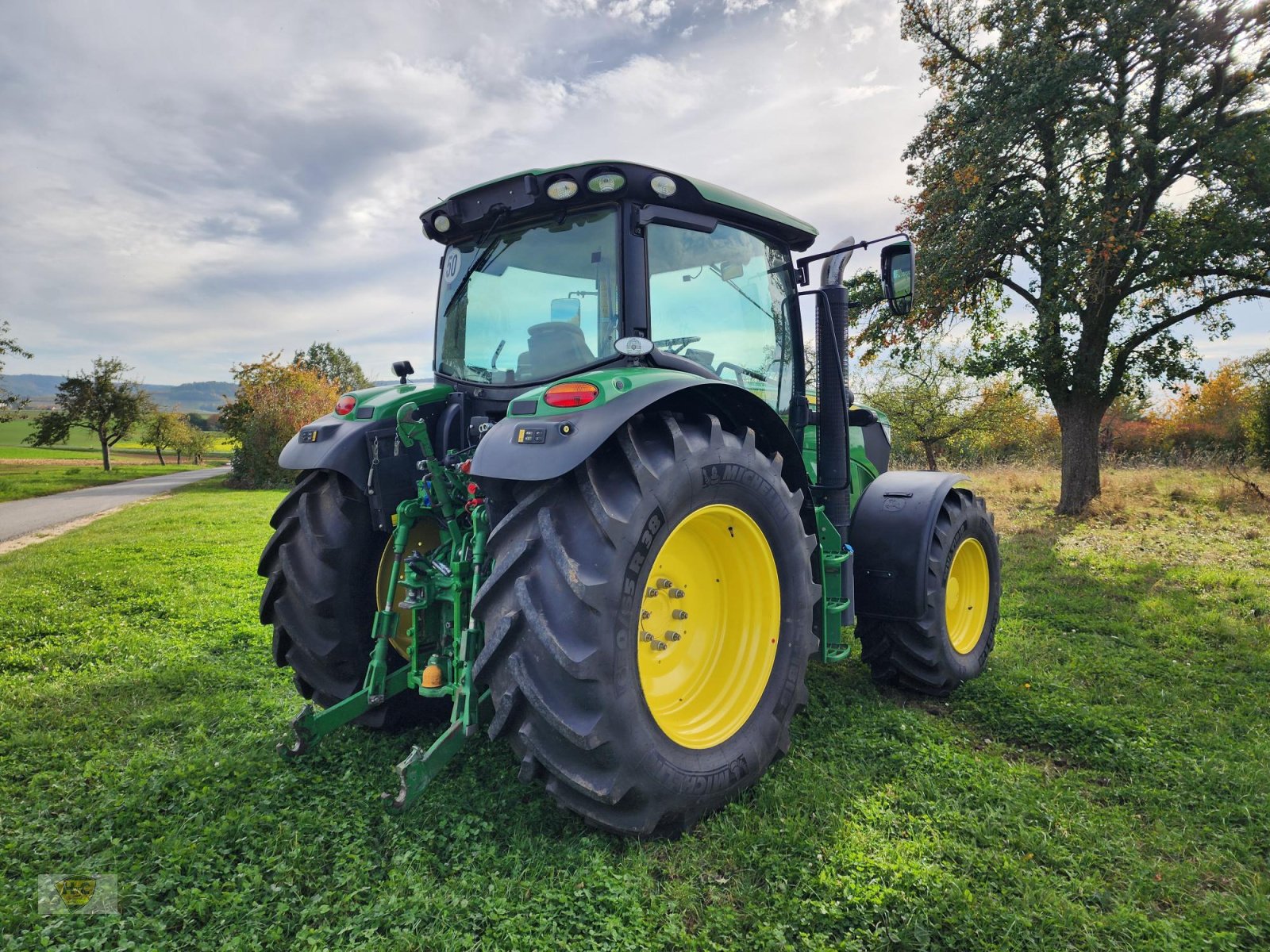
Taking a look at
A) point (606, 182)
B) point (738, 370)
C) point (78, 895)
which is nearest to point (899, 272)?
point (738, 370)

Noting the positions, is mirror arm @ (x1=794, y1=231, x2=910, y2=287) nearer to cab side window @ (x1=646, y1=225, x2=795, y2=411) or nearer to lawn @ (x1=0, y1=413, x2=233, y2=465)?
cab side window @ (x1=646, y1=225, x2=795, y2=411)

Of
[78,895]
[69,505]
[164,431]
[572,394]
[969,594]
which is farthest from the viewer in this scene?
[164,431]

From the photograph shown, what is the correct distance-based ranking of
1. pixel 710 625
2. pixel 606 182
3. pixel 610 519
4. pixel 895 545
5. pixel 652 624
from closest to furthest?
pixel 610 519 → pixel 652 624 → pixel 606 182 → pixel 710 625 → pixel 895 545

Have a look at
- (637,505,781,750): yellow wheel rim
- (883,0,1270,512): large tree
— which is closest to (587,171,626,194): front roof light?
(637,505,781,750): yellow wheel rim

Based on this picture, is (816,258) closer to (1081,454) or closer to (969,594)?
(969,594)

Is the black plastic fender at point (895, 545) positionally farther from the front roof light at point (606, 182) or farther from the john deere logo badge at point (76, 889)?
the john deere logo badge at point (76, 889)

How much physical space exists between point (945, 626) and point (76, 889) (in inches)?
141

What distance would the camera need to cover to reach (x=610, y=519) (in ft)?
6.88

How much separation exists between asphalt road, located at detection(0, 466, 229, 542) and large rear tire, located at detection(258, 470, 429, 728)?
11827mm

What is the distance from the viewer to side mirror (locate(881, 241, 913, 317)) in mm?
3197

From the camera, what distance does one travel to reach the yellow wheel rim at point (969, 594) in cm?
402

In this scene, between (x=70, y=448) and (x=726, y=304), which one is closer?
(x=726, y=304)

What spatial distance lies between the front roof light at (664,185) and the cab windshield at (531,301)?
0.62ft

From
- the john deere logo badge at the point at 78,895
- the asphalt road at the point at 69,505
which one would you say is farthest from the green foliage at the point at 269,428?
the john deere logo badge at the point at 78,895
